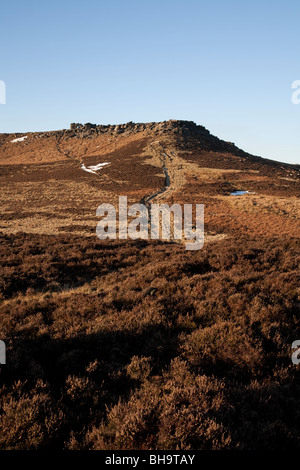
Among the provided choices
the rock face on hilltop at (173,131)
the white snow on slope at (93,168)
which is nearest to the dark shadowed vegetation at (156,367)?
the white snow on slope at (93,168)

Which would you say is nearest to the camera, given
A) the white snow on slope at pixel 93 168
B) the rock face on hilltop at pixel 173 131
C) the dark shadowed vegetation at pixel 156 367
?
the dark shadowed vegetation at pixel 156 367

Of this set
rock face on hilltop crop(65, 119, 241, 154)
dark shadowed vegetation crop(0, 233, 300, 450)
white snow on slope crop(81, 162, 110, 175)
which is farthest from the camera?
rock face on hilltop crop(65, 119, 241, 154)

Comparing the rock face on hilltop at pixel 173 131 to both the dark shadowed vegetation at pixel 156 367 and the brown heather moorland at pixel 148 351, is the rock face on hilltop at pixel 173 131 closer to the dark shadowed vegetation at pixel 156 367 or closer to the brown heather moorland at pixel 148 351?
the brown heather moorland at pixel 148 351

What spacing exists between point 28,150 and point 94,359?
11998cm

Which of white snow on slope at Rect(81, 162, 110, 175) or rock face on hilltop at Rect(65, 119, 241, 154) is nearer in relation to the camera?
white snow on slope at Rect(81, 162, 110, 175)

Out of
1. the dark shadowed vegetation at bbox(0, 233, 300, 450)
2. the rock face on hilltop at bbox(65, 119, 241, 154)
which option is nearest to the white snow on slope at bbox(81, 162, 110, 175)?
the rock face on hilltop at bbox(65, 119, 241, 154)

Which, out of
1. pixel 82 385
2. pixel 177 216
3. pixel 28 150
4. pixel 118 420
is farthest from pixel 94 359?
pixel 28 150

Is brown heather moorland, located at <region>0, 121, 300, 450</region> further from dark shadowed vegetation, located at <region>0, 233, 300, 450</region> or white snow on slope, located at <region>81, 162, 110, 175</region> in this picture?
white snow on slope, located at <region>81, 162, 110, 175</region>

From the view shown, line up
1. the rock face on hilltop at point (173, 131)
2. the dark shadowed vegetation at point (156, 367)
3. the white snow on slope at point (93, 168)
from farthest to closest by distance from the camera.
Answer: the rock face on hilltop at point (173, 131), the white snow on slope at point (93, 168), the dark shadowed vegetation at point (156, 367)

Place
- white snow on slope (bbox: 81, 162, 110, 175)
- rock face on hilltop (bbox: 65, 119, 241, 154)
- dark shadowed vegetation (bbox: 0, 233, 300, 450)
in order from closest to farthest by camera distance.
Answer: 1. dark shadowed vegetation (bbox: 0, 233, 300, 450)
2. white snow on slope (bbox: 81, 162, 110, 175)
3. rock face on hilltop (bbox: 65, 119, 241, 154)

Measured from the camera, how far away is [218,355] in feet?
16.4
